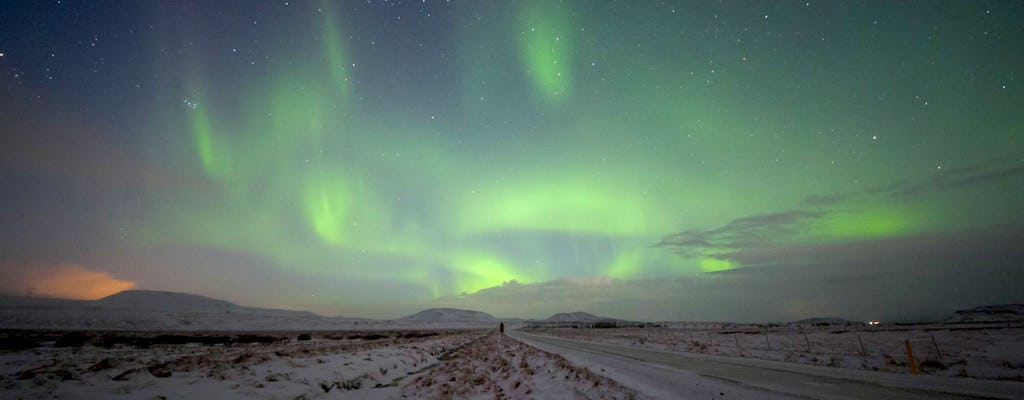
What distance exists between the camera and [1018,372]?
17188mm

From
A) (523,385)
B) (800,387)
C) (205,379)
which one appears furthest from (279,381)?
(800,387)

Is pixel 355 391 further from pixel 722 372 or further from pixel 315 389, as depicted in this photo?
pixel 722 372

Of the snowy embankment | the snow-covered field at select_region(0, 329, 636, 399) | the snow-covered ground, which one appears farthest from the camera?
the snowy embankment

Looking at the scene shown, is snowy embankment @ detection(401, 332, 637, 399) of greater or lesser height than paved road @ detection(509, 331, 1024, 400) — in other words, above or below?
below

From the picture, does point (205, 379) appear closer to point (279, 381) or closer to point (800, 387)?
point (279, 381)

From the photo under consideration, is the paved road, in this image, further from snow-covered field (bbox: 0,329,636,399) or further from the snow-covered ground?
the snow-covered ground

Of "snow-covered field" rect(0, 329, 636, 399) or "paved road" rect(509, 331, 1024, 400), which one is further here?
"paved road" rect(509, 331, 1024, 400)

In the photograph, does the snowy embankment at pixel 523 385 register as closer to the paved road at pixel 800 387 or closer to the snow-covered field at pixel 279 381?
A: the snow-covered field at pixel 279 381

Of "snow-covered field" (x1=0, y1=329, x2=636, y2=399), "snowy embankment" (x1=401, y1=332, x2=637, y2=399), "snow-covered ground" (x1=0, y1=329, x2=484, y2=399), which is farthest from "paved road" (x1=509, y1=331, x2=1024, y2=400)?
"snow-covered ground" (x1=0, y1=329, x2=484, y2=399)

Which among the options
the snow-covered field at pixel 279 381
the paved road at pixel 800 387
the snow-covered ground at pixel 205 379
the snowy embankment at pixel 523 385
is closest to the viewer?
the snow-covered ground at pixel 205 379

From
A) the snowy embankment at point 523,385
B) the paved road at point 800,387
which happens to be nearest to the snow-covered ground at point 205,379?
the snowy embankment at point 523,385

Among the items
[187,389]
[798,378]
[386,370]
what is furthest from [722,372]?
[187,389]

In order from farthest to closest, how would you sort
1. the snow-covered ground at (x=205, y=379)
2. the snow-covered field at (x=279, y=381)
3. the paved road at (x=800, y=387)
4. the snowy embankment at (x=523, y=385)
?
the snowy embankment at (x=523, y=385) < the paved road at (x=800, y=387) < the snow-covered field at (x=279, y=381) < the snow-covered ground at (x=205, y=379)

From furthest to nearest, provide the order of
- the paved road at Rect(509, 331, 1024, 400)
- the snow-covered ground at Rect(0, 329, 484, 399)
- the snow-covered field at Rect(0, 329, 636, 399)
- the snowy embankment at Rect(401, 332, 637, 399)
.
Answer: the snowy embankment at Rect(401, 332, 637, 399)
the paved road at Rect(509, 331, 1024, 400)
the snow-covered field at Rect(0, 329, 636, 399)
the snow-covered ground at Rect(0, 329, 484, 399)
